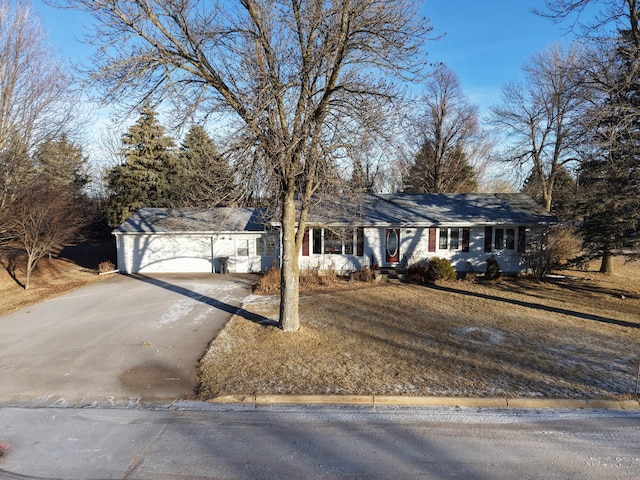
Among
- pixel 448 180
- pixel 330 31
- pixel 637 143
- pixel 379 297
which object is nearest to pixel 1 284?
pixel 379 297

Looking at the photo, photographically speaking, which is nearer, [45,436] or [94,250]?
[45,436]

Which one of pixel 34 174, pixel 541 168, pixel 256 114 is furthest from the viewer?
pixel 541 168

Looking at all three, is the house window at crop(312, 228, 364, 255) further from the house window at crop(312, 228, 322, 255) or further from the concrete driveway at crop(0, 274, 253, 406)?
the concrete driveway at crop(0, 274, 253, 406)

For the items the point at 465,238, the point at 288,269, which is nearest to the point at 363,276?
the point at 465,238

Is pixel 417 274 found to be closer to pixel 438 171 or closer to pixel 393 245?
pixel 393 245

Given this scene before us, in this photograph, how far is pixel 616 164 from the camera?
12.4 m

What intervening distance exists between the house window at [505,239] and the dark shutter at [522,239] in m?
0.21

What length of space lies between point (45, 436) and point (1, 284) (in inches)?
603

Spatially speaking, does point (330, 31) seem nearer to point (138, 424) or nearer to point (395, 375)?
point (395, 375)

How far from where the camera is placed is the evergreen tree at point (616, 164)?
1038 cm

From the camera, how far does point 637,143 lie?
40.1 feet

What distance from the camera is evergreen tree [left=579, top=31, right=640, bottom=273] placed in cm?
1038

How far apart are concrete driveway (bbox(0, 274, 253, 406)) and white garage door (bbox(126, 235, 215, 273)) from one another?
15.7 feet

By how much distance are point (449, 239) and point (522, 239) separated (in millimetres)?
3282
